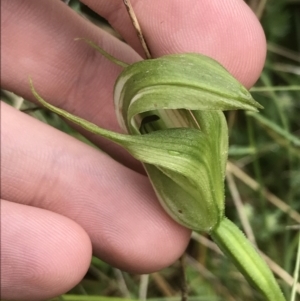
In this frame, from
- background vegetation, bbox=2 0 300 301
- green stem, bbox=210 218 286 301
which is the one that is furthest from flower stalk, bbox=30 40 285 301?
background vegetation, bbox=2 0 300 301

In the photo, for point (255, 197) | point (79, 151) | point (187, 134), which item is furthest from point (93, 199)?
point (255, 197)

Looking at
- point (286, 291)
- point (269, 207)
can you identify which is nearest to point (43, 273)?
point (286, 291)

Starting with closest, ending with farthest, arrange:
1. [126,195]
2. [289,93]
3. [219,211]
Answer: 1. [219,211]
2. [126,195]
3. [289,93]

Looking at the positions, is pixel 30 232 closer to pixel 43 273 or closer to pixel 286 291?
pixel 43 273

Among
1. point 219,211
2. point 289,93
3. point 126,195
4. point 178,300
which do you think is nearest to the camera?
point 219,211

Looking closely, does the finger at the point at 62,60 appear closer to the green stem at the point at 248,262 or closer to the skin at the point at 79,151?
the skin at the point at 79,151

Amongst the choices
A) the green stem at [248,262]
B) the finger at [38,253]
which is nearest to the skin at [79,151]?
the finger at [38,253]

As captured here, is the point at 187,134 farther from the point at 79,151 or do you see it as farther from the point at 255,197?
the point at 255,197

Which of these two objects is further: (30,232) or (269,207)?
(269,207)
